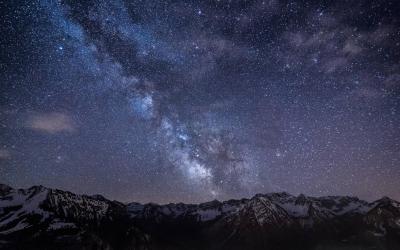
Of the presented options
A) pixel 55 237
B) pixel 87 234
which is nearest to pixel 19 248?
pixel 55 237

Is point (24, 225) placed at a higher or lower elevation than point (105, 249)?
higher

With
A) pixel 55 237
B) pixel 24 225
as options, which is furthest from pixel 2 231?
pixel 55 237

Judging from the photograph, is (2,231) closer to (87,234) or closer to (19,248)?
(19,248)

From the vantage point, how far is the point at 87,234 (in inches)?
7849

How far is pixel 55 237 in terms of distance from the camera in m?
194

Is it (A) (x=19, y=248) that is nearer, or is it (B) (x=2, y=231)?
(A) (x=19, y=248)

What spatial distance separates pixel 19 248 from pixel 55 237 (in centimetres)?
1816

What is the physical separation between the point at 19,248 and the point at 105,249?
41697 millimetres

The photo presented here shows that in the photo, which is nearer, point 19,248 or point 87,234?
point 19,248

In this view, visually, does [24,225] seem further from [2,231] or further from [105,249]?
[105,249]

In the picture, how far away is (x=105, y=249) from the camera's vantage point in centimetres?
19925

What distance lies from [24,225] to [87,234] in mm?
33783

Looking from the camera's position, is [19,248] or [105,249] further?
[105,249]

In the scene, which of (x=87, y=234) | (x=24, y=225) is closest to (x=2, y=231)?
(x=24, y=225)
